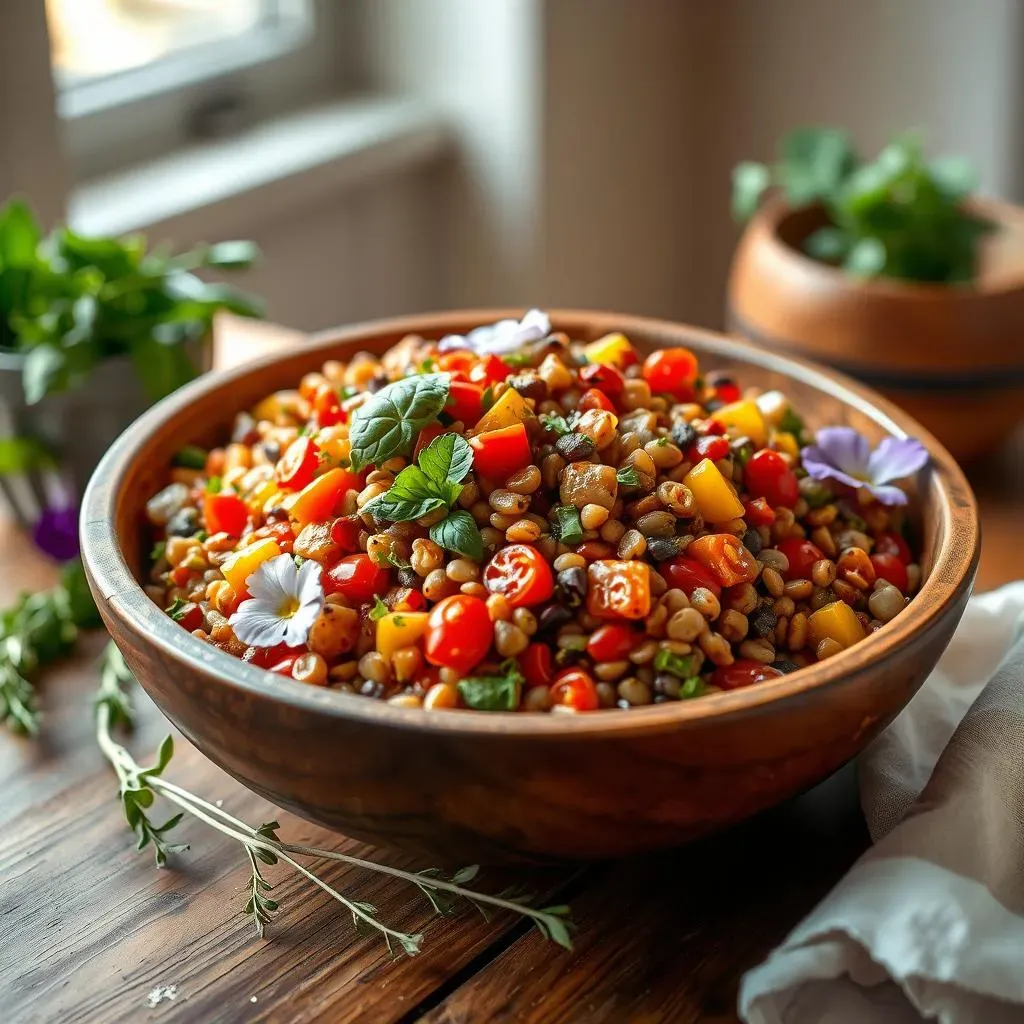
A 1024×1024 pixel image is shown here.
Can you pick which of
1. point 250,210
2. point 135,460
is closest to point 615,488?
point 135,460

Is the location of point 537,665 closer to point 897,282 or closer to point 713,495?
point 713,495

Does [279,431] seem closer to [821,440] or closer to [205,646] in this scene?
[205,646]

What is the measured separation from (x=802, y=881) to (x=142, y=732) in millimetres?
577

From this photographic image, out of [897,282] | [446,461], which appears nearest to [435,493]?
[446,461]

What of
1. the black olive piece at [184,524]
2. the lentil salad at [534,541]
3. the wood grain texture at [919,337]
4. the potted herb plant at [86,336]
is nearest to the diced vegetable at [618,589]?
the lentil salad at [534,541]

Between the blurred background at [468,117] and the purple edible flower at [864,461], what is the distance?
4.78 ft

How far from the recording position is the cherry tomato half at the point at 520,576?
0.90 metres

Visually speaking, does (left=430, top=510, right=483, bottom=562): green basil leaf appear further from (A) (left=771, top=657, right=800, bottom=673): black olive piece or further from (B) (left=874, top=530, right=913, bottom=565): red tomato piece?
(B) (left=874, top=530, right=913, bottom=565): red tomato piece

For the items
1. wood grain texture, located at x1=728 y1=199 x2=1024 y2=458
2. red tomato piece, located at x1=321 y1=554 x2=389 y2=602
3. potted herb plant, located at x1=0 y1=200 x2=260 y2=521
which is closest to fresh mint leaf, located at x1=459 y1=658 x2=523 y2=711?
red tomato piece, located at x1=321 y1=554 x2=389 y2=602

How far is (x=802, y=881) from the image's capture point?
3.25 ft

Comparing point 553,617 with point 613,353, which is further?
point 613,353

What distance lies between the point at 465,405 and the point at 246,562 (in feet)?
0.66

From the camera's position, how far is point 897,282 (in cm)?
173

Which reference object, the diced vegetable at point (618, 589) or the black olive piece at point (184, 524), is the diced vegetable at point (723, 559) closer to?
the diced vegetable at point (618, 589)
